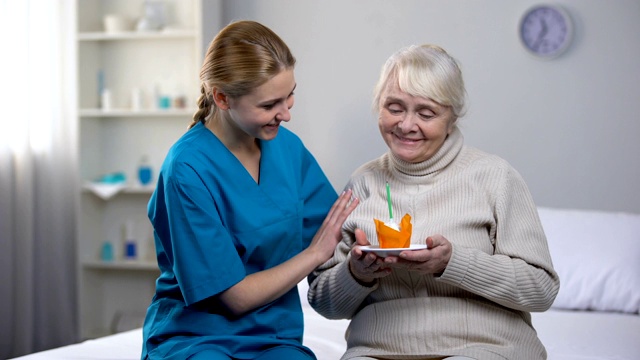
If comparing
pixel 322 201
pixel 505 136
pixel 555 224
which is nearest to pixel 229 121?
pixel 322 201

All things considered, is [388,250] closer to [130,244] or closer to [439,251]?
[439,251]

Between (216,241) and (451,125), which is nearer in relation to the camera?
(216,241)

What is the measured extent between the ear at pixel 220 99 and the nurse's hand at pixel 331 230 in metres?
0.32

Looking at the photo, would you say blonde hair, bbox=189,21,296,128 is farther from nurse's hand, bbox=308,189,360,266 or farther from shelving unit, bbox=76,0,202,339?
shelving unit, bbox=76,0,202,339

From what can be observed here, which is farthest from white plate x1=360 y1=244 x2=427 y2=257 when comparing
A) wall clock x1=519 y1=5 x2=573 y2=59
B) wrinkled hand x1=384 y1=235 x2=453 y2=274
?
wall clock x1=519 y1=5 x2=573 y2=59

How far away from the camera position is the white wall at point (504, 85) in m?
3.23

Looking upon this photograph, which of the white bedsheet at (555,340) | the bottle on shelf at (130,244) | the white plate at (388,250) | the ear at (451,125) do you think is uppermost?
the ear at (451,125)

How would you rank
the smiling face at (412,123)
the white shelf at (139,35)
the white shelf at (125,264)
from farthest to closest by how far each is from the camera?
the white shelf at (125,264) < the white shelf at (139,35) < the smiling face at (412,123)

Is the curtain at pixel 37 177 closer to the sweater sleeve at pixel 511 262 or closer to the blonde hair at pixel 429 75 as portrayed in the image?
the blonde hair at pixel 429 75

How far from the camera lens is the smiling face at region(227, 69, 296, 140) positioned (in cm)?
164

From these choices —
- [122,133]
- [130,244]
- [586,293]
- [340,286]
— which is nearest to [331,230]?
[340,286]

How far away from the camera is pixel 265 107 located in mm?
1656

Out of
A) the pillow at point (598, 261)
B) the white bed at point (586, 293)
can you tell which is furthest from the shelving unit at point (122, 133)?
the pillow at point (598, 261)

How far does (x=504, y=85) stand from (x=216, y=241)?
2.03 m
